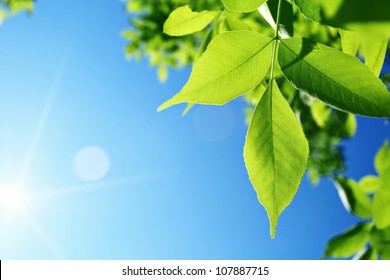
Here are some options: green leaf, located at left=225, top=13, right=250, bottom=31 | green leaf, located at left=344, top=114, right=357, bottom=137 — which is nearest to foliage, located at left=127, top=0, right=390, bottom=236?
green leaf, located at left=225, top=13, right=250, bottom=31

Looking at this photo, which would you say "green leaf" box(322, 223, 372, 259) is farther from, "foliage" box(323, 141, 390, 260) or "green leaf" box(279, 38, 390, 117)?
"green leaf" box(279, 38, 390, 117)

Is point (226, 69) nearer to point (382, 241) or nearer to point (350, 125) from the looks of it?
point (382, 241)

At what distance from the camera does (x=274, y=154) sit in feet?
2.74

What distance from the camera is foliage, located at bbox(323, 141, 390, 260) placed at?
4.75 ft

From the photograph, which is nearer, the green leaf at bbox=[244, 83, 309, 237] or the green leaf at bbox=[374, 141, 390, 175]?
the green leaf at bbox=[244, 83, 309, 237]

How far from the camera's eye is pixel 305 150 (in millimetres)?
809

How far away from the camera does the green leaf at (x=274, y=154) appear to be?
80cm

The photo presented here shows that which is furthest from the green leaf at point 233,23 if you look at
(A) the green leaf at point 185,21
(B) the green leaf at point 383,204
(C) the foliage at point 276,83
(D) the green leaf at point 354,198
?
(D) the green leaf at point 354,198

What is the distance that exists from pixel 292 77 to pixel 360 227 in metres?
1.10

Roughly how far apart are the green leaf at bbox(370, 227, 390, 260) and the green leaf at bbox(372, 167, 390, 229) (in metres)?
0.08

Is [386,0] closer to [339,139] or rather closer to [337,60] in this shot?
[337,60]

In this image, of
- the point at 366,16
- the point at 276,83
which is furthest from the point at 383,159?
the point at 366,16

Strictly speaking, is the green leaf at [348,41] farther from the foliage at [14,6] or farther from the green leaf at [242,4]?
the foliage at [14,6]

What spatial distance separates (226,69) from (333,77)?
21cm
